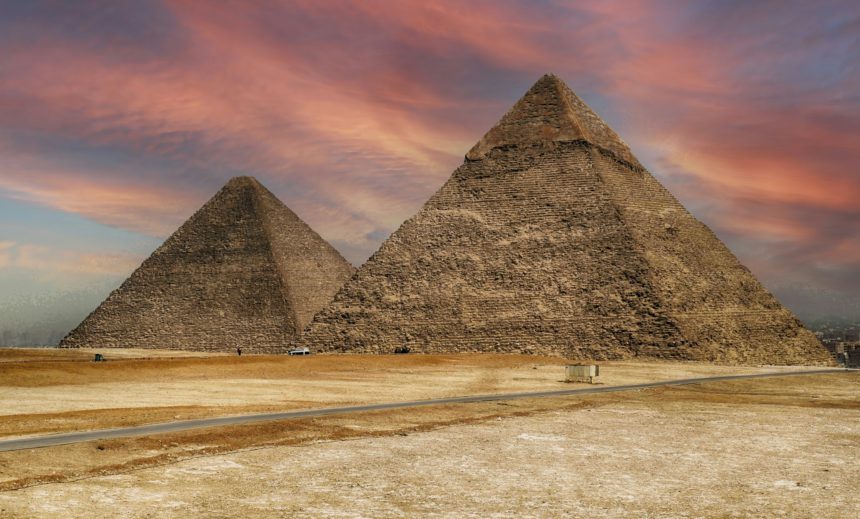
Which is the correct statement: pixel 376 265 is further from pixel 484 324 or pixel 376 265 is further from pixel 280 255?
pixel 280 255

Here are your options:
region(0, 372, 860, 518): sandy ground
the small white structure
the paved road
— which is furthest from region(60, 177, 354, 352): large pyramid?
region(0, 372, 860, 518): sandy ground

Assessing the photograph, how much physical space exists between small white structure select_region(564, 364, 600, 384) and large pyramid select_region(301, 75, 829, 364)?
23.8m

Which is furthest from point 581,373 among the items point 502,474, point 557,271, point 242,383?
point 557,271

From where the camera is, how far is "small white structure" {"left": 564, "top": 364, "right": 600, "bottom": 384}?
116ft

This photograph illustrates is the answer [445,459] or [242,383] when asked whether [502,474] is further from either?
[242,383]

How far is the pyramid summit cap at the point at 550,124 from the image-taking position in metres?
75.3

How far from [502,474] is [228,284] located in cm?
8690

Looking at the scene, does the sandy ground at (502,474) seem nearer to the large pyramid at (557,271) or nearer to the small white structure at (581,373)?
the small white structure at (581,373)

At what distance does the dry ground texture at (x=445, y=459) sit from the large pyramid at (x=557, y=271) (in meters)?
34.3

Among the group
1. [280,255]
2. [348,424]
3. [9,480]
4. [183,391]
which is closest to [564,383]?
[183,391]

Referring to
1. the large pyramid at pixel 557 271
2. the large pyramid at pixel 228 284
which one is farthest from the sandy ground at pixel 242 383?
the large pyramid at pixel 228 284

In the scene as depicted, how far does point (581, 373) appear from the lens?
35656 mm

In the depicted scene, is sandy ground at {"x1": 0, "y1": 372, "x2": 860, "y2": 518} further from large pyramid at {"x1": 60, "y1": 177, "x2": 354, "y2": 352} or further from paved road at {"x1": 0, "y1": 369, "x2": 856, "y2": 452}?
large pyramid at {"x1": 60, "y1": 177, "x2": 354, "y2": 352}

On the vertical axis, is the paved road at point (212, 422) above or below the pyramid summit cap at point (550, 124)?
below
